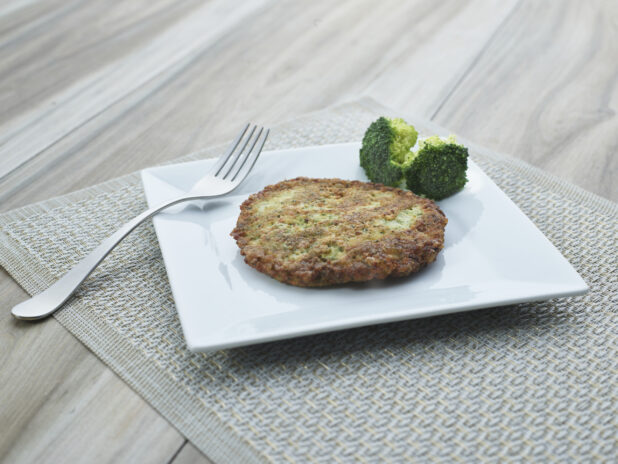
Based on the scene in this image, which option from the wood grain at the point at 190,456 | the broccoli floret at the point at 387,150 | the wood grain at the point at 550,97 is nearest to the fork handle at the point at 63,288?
the wood grain at the point at 190,456

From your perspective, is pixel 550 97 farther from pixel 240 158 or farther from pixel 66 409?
pixel 66 409

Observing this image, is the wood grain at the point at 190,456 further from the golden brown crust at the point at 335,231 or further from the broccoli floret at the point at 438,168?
the broccoli floret at the point at 438,168

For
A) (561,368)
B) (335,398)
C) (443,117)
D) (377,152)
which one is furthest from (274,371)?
(443,117)

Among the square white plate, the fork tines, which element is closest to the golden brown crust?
the square white plate

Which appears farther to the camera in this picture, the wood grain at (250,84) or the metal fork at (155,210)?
the wood grain at (250,84)

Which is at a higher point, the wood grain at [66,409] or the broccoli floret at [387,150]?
the broccoli floret at [387,150]

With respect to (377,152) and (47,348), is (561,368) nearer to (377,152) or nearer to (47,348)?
(377,152)

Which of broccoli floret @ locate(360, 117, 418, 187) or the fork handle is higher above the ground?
broccoli floret @ locate(360, 117, 418, 187)

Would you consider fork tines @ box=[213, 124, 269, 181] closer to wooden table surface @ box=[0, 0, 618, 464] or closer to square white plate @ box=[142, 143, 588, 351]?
square white plate @ box=[142, 143, 588, 351]
